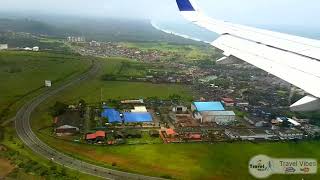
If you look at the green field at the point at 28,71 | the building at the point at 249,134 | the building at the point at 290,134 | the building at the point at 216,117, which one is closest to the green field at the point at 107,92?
the green field at the point at 28,71

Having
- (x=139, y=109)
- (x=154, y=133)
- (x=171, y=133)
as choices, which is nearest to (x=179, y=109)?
(x=139, y=109)

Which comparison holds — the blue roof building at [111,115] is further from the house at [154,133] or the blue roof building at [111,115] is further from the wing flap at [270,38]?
the wing flap at [270,38]

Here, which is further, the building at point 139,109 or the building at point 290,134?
the building at point 139,109

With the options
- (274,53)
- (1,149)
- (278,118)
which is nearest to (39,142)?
(1,149)

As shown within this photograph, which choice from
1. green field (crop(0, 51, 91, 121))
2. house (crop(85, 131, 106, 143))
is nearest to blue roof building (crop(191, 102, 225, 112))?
house (crop(85, 131, 106, 143))

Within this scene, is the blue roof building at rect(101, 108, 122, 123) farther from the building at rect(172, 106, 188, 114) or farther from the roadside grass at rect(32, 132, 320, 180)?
the roadside grass at rect(32, 132, 320, 180)

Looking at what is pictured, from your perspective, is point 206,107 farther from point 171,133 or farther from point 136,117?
point 171,133
